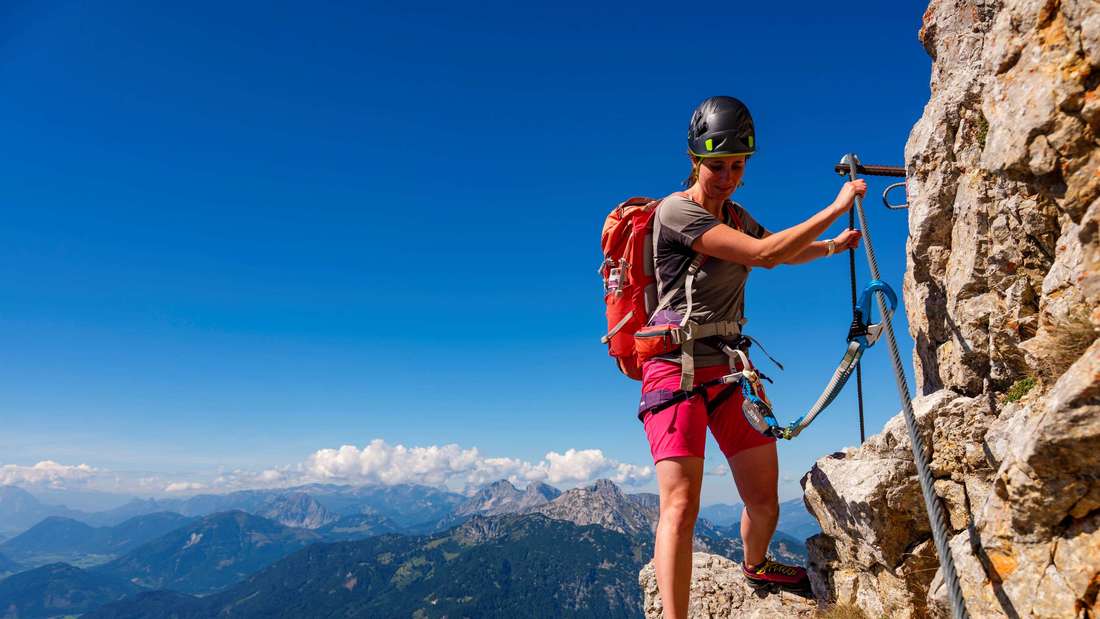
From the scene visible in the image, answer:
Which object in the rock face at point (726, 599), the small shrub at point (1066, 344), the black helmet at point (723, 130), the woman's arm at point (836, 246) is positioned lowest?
the rock face at point (726, 599)

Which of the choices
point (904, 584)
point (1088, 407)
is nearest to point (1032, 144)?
point (1088, 407)

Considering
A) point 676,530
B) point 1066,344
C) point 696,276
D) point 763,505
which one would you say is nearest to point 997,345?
point 1066,344

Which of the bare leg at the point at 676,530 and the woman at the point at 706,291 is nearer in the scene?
the woman at the point at 706,291

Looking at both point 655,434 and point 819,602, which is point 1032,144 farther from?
point 819,602

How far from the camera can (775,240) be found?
19.1 ft

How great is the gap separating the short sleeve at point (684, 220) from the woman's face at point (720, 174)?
38 centimetres

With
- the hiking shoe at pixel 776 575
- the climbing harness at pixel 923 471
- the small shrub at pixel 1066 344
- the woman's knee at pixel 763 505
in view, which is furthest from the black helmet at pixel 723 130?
the hiking shoe at pixel 776 575

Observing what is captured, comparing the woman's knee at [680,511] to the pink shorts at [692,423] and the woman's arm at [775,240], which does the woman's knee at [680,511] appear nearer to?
the pink shorts at [692,423]

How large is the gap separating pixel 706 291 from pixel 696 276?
21cm

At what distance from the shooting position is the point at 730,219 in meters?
7.34

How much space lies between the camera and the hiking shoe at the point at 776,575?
929cm

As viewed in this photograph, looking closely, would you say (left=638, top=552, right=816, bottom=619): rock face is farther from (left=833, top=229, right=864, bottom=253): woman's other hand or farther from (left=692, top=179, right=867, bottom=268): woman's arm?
(left=692, top=179, right=867, bottom=268): woman's arm

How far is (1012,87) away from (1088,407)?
2.90 meters

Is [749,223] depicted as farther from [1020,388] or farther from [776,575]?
[776,575]
